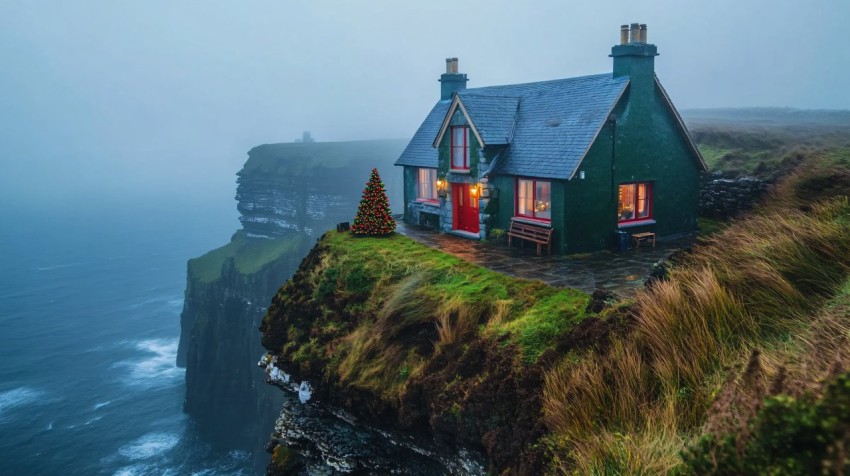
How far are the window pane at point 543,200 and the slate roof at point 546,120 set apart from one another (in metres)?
0.62

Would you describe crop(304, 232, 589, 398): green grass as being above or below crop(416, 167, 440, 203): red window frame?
below

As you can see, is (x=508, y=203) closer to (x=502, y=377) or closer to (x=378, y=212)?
(x=378, y=212)

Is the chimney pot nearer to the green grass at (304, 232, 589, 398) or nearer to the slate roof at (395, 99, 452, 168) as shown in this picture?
the slate roof at (395, 99, 452, 168)

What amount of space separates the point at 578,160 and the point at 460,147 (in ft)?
18.3

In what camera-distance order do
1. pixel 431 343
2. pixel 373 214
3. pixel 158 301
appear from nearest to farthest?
pixel 431 343 → pixel 373 214 → pixel 158 301

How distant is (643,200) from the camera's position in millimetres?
21031

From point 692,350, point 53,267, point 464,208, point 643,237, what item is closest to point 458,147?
point 464,208

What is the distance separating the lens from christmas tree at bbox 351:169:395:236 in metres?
22.5

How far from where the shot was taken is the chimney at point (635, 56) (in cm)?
1970

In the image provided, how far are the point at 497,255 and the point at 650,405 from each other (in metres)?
Answer: 12.0

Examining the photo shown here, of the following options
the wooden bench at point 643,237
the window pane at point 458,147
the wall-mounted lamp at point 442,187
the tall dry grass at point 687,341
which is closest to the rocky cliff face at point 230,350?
the wall-mounted lamp at point 442,187

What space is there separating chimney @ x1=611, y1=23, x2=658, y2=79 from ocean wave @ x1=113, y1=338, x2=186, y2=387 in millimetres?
65053

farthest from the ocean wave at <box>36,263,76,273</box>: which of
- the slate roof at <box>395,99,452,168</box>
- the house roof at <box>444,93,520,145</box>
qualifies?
the house roof at <box>444,93,520,145</box>

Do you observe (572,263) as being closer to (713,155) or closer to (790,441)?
(790,441)
